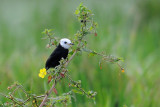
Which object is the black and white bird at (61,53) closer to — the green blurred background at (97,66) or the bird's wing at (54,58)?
the bird's wing at (54,58)

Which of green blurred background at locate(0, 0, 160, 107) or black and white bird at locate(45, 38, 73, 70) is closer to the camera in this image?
black and white bird at locate(45, 38, 73, 70)

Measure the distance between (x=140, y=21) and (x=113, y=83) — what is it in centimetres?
371

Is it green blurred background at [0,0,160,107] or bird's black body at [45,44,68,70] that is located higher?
green blurred background at [0,0,160,107]

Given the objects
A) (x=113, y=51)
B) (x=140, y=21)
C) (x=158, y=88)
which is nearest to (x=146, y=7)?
(x=140, y=21)

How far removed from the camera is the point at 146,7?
6.86 metres

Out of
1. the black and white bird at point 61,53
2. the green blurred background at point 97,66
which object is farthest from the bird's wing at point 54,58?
the green blurred background at point 97,66

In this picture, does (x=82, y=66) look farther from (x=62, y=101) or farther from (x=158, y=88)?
(x=62, y=101)

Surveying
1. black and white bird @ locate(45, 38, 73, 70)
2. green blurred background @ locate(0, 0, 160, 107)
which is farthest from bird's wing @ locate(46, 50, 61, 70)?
green blurred background @ locate(0, 0, 160, 107)

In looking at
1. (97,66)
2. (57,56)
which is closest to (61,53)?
(57,56)

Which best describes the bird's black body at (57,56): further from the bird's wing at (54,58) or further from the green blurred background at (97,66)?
the green blurred background at (97,66)

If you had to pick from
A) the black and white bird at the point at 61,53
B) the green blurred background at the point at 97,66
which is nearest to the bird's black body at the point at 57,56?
the black and white bird at the point at 61,53

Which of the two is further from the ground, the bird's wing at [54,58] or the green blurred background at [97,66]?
the green blurred background at [97,66]

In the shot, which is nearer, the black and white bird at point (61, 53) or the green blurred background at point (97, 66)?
the black and white bird at point (61, 53)

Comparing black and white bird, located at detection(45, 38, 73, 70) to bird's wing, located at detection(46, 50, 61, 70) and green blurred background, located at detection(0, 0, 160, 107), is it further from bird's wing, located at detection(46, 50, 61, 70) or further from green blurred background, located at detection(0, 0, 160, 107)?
green blurred background, located at detection(0, 0, 160, 107)
